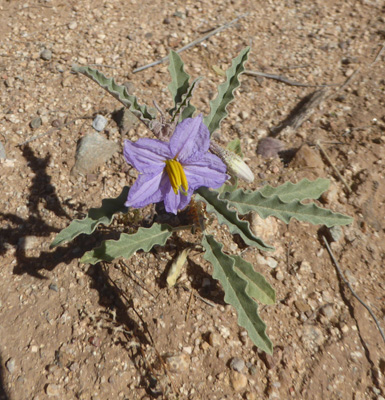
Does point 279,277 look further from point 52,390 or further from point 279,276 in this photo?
point 52,390

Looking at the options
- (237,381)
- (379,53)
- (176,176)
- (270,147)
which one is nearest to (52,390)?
(237,381)

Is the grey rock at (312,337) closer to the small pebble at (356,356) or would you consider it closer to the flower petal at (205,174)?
the small pebble at (356,356)

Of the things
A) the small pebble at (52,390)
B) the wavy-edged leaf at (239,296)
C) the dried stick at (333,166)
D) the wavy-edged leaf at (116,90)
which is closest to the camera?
the wavy-edged leaf at (239,296)

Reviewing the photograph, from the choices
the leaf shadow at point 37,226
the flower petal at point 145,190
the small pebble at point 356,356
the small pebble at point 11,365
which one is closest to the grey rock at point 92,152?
the leaf shadow at point 37,226

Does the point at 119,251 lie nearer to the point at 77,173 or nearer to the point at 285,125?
the point at 77,173

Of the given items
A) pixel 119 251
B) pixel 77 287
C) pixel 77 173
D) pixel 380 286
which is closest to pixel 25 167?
pixel 77 173

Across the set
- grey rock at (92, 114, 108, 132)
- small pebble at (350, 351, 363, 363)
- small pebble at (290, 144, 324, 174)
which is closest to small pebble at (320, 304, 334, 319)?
small pebble at (350, 351, 363, 363)

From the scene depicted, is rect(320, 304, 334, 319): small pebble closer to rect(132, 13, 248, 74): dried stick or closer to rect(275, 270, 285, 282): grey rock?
rect(275, 270, 285, 282): grey rock
